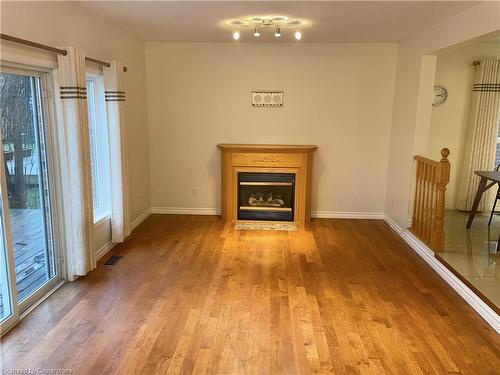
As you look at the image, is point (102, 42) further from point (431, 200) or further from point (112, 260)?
point (431, 200)

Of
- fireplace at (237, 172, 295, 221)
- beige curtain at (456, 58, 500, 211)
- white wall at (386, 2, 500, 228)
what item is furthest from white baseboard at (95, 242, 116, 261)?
beige curtain at (456, 58, 500, 211)

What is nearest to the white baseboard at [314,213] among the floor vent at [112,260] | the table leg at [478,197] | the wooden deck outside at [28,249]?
the table leg at [478,197]

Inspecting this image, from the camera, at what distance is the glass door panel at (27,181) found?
2.86 meters

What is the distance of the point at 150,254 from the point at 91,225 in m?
0.83

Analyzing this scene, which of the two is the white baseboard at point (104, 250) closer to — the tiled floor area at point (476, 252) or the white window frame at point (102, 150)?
the white window frame at point (102, 150)

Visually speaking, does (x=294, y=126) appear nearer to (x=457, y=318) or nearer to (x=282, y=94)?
(x=282, y=94)

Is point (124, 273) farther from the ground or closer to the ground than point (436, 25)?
closer to the ground

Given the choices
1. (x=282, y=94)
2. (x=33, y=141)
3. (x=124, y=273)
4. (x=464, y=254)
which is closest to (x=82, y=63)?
(x=33, y=141)

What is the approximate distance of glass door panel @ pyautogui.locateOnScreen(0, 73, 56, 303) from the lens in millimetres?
2863

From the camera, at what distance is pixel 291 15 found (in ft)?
12.3

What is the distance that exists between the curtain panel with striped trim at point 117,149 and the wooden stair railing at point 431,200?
3323 mm

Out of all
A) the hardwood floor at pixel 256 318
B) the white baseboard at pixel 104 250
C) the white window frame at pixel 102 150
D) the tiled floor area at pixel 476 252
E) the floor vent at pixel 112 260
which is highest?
the white window frame at pixel 102 150

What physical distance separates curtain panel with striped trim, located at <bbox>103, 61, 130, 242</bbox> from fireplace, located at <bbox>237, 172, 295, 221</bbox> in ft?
5.34

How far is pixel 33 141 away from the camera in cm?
313
